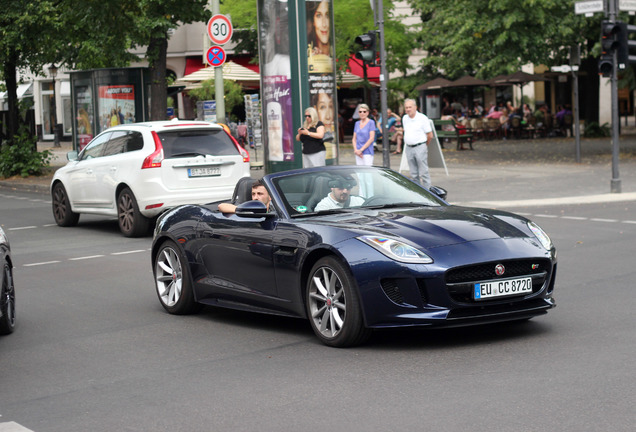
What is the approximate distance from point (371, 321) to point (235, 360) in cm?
97

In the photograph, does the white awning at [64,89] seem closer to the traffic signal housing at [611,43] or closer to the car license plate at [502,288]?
the traffic signal housing at [611,43]

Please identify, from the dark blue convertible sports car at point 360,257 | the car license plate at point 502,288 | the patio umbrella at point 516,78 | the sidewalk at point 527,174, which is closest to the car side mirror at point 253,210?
the dark blue convertible sports car at point 360,257

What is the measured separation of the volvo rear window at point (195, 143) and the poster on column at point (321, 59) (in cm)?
617

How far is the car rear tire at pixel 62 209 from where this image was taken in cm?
1827

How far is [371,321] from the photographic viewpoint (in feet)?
23.9

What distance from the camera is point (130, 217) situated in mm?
16234

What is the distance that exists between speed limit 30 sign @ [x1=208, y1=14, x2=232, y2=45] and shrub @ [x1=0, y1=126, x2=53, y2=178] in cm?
1310

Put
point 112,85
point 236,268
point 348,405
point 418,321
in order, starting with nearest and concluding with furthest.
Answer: point 348,405
point 418,321
point 236,268
point 112,85

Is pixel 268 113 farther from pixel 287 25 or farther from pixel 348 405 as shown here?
pixel 348 405

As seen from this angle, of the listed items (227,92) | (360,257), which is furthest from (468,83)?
(360,257)

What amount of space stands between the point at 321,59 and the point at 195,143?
6975 millimetres

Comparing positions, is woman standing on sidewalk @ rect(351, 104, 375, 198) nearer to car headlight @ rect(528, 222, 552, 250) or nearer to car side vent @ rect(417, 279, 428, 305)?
car headlight @ rect(528, 222, 552, 250)

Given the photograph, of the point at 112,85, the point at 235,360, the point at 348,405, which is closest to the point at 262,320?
the point at 235,360

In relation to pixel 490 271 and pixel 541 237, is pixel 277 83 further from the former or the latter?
pixel 490 271
